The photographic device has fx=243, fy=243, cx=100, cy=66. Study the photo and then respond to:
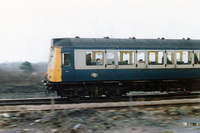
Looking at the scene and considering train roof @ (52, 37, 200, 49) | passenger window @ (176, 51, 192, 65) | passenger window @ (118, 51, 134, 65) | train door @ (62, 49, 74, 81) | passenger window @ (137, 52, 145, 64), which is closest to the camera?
train door @ (62, 49, 74, 81)

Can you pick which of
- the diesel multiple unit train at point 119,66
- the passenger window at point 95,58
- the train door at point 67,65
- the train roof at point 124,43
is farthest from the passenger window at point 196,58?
the train door at point 67,65

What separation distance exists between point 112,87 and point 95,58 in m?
2.00

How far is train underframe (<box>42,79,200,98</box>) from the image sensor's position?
13852 mm

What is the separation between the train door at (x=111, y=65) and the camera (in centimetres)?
1399

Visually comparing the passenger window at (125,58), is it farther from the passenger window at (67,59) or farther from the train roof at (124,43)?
the passenger window at (67,59)

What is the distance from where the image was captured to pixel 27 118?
907 cm

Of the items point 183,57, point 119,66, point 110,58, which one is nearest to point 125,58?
point 119,66

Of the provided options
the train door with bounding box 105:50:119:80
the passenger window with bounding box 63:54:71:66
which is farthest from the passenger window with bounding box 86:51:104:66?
the passenger window with bounding box 63:54:71:66

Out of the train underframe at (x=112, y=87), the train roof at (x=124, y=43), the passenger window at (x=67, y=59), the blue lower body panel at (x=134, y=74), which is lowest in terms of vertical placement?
the train underframe at (x=112, y=87)

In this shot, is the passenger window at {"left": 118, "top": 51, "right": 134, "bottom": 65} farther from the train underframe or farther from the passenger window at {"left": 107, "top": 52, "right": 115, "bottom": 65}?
the train underframe

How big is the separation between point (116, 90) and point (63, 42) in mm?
4182

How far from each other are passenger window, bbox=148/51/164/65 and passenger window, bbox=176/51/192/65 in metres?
1.10

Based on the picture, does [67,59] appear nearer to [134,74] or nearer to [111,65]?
[111,65]

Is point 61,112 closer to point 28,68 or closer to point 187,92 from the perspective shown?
point 187,92
